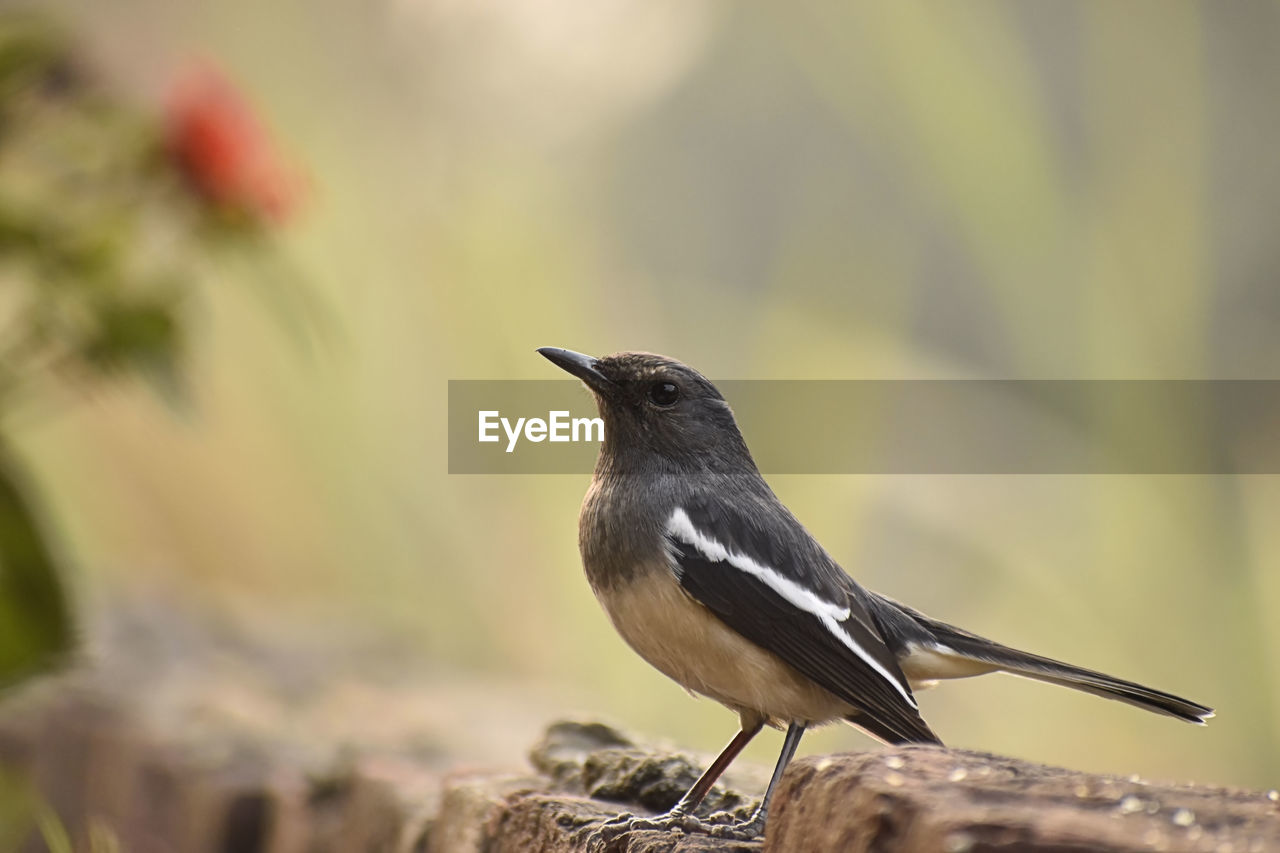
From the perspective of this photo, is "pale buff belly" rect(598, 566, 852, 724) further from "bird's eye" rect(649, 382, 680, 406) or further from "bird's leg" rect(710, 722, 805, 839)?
"bird's eye" rect(649, 382, 680, 406)

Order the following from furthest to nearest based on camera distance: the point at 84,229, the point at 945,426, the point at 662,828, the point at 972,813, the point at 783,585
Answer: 1. the point at 945,426
2. the point at 84,229
3. the point at 783,585
4. the point at 662,828
5. the point at 972,813

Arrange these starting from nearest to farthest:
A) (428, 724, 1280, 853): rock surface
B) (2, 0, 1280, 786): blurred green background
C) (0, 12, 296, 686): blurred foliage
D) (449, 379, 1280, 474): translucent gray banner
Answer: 1. (428, 724, 1280, 853): rock surface
2. (0, 12, 296, 686): blurred foliage
3. (449, 379, 1280, 474): translucent gray banner
4. (2, 0, 1280, 786): blurred green background

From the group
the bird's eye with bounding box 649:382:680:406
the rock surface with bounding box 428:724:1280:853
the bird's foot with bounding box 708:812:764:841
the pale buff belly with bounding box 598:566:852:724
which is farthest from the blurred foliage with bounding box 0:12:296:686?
the bird's foot with bounding box 708:812:764:841

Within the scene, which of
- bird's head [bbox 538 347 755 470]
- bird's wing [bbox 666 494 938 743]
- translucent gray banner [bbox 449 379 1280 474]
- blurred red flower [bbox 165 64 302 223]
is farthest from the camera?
translucent gray banner [bbox 449 379 1280 474]

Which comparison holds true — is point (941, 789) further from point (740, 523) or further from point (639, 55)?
point (639, 55)

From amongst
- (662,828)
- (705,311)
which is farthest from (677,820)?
(705,311)

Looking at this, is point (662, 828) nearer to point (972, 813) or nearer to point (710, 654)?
point (710, 654)

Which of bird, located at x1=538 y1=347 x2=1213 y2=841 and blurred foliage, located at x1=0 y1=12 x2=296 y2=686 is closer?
bird, located at x1=538 y1=347 x2=1213 y2=841
